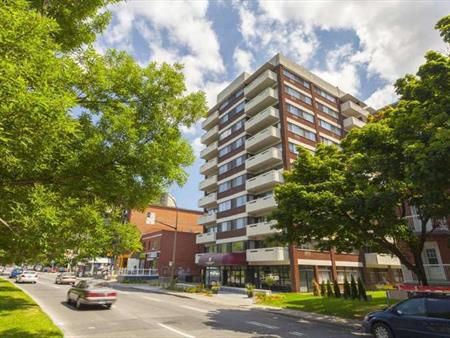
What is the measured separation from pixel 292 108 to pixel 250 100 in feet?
20.9

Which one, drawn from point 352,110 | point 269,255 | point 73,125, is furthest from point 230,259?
point 73,125

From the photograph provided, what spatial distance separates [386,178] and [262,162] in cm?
2267

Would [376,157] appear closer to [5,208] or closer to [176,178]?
[176,178]

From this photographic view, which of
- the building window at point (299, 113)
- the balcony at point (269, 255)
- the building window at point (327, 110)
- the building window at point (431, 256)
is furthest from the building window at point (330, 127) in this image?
the building window at point (431, 256)

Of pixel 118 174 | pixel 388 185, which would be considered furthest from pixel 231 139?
pixel 118 174

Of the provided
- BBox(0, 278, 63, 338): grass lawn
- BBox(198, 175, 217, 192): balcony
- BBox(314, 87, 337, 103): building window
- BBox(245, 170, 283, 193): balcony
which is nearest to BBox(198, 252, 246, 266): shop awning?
BBox(245, 170, 283, 193): balcony

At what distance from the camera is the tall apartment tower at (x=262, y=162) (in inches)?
1315

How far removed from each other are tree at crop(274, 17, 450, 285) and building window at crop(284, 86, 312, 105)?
21.6 m

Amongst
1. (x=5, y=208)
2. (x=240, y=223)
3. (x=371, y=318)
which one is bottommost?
(x=371, y=318)

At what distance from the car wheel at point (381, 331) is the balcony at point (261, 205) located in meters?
21.4

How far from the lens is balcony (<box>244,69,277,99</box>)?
131 ft

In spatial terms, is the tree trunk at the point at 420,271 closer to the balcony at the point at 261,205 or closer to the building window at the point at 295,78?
the balcony at the point at 261,205

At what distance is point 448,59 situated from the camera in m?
12.2

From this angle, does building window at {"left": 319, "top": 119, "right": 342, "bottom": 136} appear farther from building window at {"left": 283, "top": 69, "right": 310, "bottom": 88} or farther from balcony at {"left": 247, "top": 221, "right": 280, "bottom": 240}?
balcony at {"left": 247, "top": 221, "right": 280, "bottom": 240}
